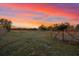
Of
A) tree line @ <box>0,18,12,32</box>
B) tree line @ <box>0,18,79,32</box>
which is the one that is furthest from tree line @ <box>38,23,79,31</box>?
tree line @ <box>0,18,12,32</box>

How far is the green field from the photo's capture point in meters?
3.57

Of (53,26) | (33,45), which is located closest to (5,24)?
(33,45)

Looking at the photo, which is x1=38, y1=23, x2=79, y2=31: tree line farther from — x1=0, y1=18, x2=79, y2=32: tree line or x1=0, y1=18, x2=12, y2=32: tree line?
x1=0, y1=18, x2=12, y2=32: tree line

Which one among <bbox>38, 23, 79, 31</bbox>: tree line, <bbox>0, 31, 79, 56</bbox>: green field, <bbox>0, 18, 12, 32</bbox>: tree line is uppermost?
<bbox>0, 18, 12, 32</bbox>: tree line

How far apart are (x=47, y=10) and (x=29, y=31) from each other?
0.32m

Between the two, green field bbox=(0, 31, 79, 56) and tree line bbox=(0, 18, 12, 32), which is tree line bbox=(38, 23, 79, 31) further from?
tree line bbox=(0, 18, 12, 32)

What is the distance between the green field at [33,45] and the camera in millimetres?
3568

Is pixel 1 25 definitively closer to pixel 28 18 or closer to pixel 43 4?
pixel 28 18

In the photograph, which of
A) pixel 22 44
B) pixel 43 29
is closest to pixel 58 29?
pixel 43 29

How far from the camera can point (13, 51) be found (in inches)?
141

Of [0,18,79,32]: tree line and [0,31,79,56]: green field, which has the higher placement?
[0,18,79,32]: tree line

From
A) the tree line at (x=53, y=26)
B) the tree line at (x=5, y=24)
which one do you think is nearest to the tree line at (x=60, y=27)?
the tree line at (x=53, y=26)

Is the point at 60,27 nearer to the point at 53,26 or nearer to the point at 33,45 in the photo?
the point at 53,26

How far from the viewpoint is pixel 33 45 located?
3588mm
